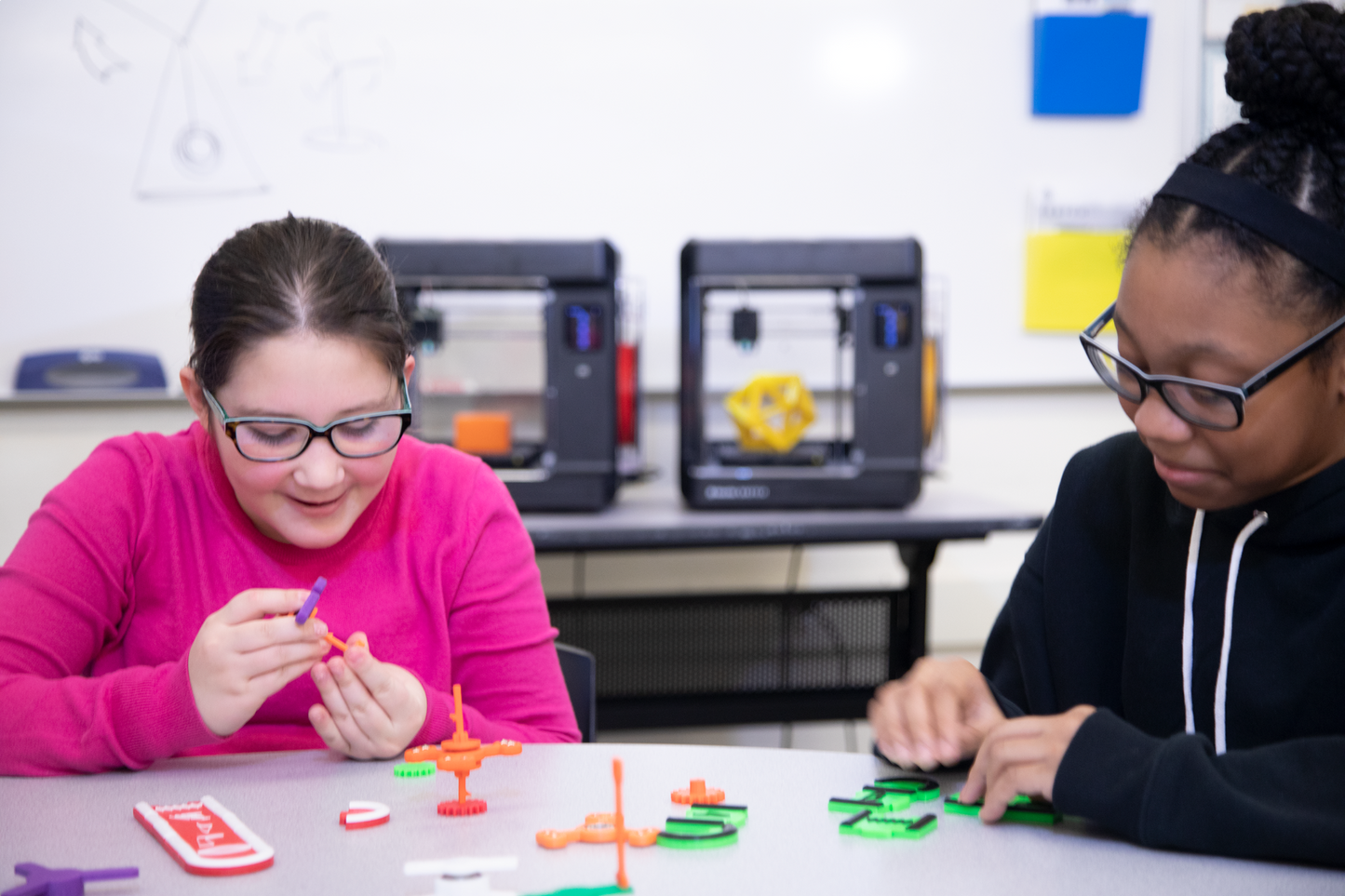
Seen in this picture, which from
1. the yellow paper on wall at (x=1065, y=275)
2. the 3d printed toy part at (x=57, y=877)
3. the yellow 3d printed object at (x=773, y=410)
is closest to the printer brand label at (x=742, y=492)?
the yellow 3d printed object at (x=773, y=410)

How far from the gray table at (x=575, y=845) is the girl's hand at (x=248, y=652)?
56 millimetres

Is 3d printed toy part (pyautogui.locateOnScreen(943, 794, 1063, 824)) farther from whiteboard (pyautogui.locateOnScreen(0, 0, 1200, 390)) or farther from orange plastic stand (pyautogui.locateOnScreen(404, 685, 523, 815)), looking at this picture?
whiteboard (pyautogui.locateOnScreen(0, 0, 1200, 390))

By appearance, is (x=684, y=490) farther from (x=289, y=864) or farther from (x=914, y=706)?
(x=289, y=864)

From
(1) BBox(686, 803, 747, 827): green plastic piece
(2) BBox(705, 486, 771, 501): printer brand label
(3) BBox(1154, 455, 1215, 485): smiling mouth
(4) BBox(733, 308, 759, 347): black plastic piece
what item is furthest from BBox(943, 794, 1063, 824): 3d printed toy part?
(4) BBox(733, 308, 759, 347): black plastic piece

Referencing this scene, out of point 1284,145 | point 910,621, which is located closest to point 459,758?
point 1284,145

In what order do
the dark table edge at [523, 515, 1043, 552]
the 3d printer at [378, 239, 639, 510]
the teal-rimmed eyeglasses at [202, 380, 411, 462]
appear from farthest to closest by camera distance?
the 3d printer at [378, 239, 639, 510], the dark table edge at [523, 515, 1043, 552], the teal-rimmed eyeglasses at [202, 380, 411, 462]

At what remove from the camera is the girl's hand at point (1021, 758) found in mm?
721

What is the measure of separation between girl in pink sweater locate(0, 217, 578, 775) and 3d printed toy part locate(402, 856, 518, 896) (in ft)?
0.79

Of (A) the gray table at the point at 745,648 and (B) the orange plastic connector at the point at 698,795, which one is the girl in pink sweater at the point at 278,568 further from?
(A) the gray table at the point at 745,648

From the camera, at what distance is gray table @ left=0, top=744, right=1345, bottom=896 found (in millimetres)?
644

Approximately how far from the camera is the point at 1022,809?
2.47ft

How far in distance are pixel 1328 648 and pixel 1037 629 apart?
0.26m

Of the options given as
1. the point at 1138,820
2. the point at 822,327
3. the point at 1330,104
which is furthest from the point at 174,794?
the point at 822,327

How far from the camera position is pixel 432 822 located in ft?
2.44
